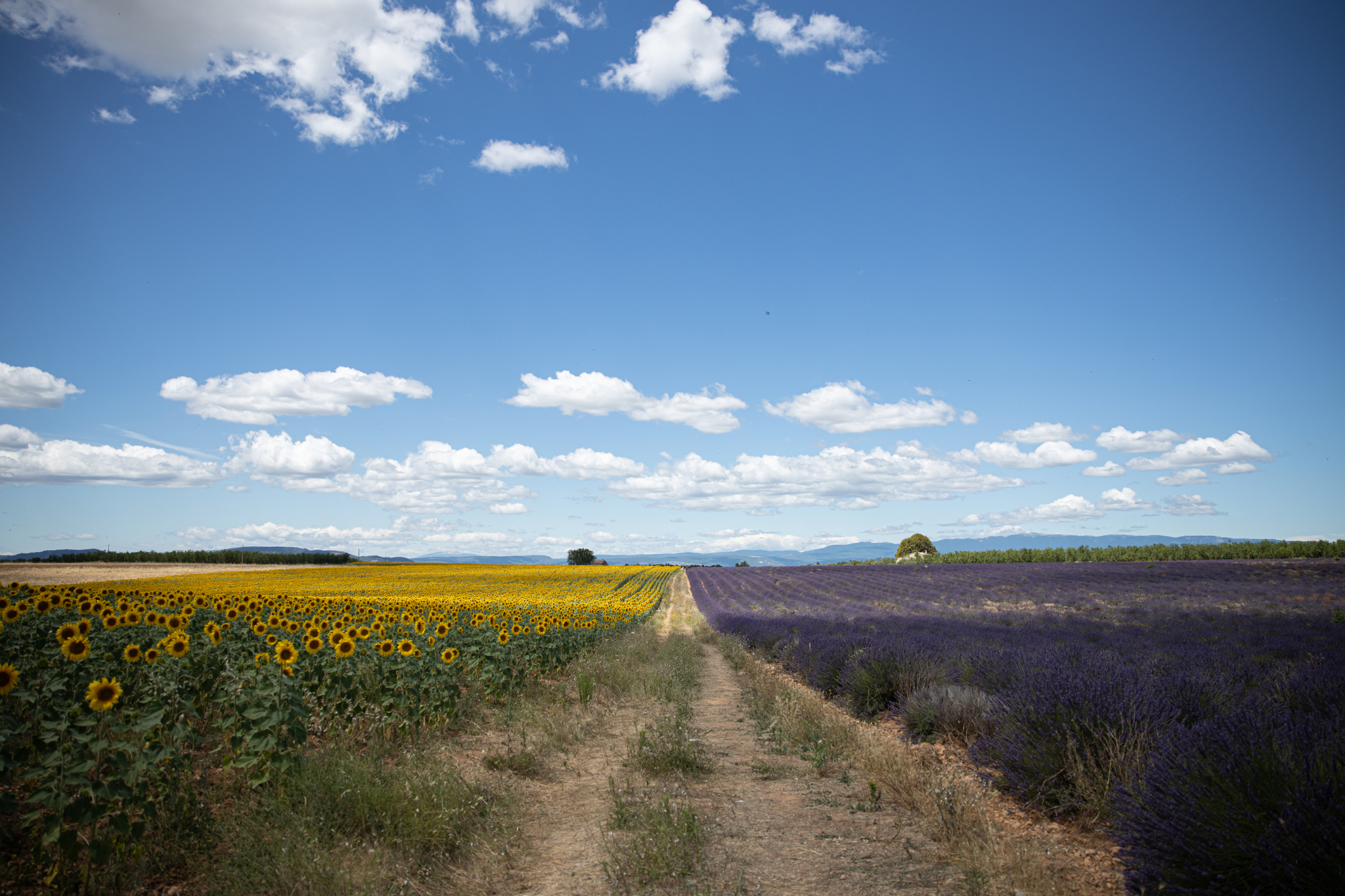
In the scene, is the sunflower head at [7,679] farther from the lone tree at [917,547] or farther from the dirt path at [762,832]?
the lone tree at [917,547]

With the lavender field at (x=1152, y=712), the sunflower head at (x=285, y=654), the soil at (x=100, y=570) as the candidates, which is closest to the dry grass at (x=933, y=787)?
the lavender field at (x=1152, y=712)

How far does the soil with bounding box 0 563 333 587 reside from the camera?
126 ft

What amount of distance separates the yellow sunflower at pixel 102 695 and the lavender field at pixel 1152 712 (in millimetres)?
5897

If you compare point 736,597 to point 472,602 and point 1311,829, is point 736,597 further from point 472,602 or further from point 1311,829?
point 1311,829

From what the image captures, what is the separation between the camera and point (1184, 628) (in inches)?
519

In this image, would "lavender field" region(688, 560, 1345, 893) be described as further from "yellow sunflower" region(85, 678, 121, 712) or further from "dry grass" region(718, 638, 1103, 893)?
"yellow sunflower" region(85, 678, 121, 712)

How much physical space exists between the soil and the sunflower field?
33.7 metres

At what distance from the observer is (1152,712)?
503 centimetres

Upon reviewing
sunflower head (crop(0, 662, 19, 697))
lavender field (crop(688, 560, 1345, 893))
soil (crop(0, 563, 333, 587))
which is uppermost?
sunflower head (crop(0, 662, 19, 697))

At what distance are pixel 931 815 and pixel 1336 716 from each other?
8.56 feet

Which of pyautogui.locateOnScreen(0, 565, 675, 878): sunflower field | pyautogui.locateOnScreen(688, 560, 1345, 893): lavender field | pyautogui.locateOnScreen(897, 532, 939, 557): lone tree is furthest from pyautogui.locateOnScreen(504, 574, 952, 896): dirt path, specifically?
pyautogui.locateOnScreen(897, 532, 939, 557): lone tree

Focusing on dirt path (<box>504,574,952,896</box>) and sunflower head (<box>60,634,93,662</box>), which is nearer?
dirt path (<box>504,574,952,896</box>)

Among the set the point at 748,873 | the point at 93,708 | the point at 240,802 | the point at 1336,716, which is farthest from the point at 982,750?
the point at 93,708

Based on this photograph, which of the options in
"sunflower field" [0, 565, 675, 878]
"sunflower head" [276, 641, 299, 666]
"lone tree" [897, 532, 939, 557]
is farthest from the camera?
"lone tree" [897, 532, 939, 557]
